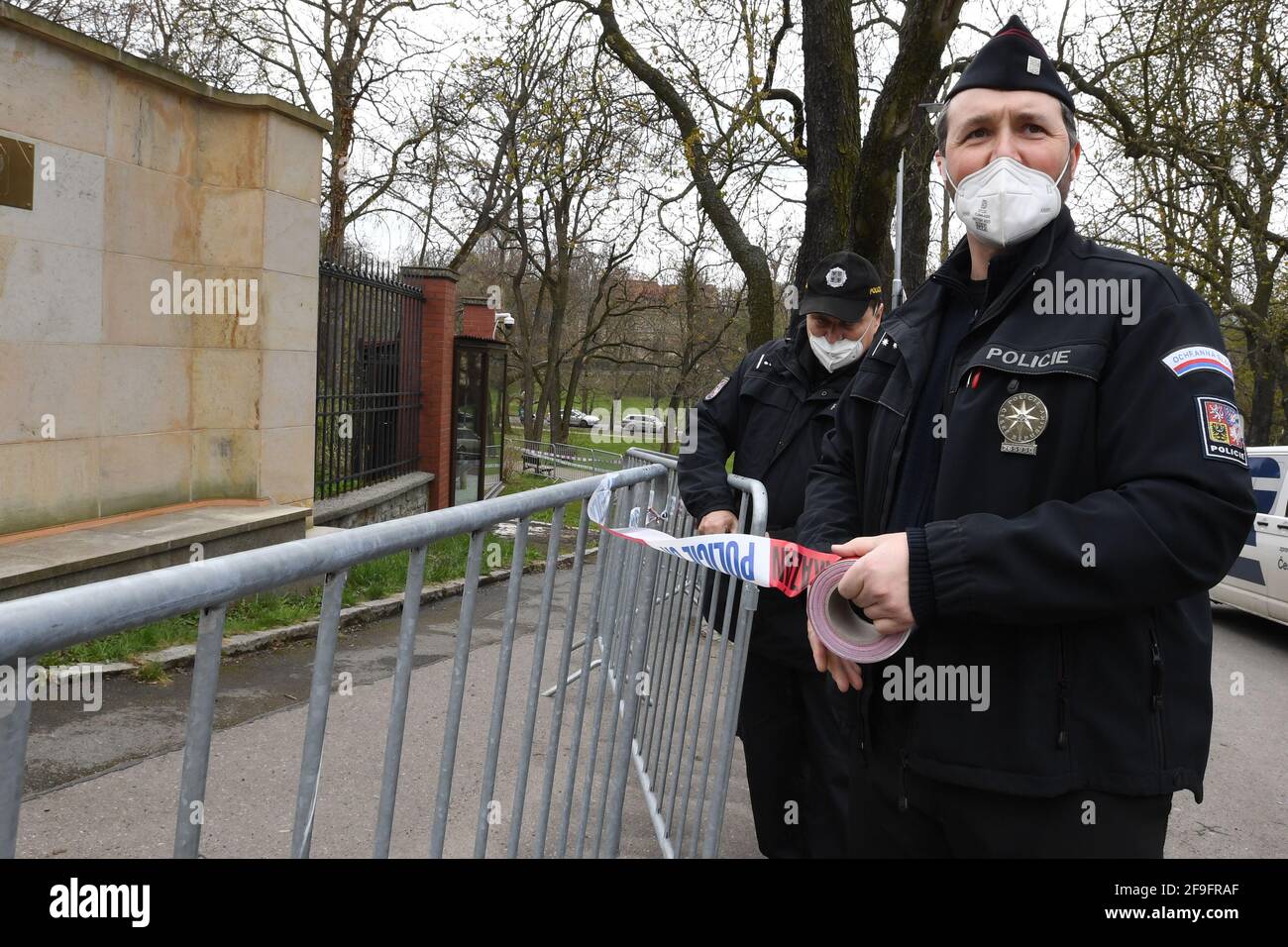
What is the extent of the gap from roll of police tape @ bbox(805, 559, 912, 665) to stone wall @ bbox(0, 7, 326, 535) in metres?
5.96

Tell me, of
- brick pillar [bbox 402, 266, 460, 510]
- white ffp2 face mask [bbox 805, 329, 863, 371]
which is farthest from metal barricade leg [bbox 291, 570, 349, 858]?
brick pillar [bbox 402, 266, 460, 510]

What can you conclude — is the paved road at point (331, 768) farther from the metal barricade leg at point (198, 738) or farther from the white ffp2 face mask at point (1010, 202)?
the white ffp2 face mask at point (1010, 202)

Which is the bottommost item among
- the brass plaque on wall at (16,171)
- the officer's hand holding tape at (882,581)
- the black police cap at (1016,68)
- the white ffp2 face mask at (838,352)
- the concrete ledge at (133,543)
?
the concrete ledge at (133,543)

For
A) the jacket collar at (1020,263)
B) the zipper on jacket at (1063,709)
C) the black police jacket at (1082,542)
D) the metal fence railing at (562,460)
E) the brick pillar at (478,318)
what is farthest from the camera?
the metal fence railing at (562,460)

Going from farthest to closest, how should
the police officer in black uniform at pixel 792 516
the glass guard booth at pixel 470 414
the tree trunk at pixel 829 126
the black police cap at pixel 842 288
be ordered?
1. the glass guard booth at pixel 470 414
2. the tree trunk at pixel 829 126
3. the black police cap at pixel 842 288
4. the police officer in black uniform at pixel 792 516

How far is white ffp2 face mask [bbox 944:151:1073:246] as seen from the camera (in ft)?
6.63

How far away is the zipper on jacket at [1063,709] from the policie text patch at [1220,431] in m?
0.39

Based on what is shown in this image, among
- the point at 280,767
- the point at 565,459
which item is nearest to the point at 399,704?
the point at 280,767

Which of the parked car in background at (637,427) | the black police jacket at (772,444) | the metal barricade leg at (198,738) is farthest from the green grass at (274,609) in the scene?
the parked car in background at (637,427)

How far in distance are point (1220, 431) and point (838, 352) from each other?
215 cm

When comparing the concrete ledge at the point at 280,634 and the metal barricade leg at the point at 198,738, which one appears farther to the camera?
the concrete ledge at the point at 280,634

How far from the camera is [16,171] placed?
607cm

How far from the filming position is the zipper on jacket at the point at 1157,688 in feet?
5.62

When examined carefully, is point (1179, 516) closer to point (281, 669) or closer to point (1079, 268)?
point (1079, 268)
